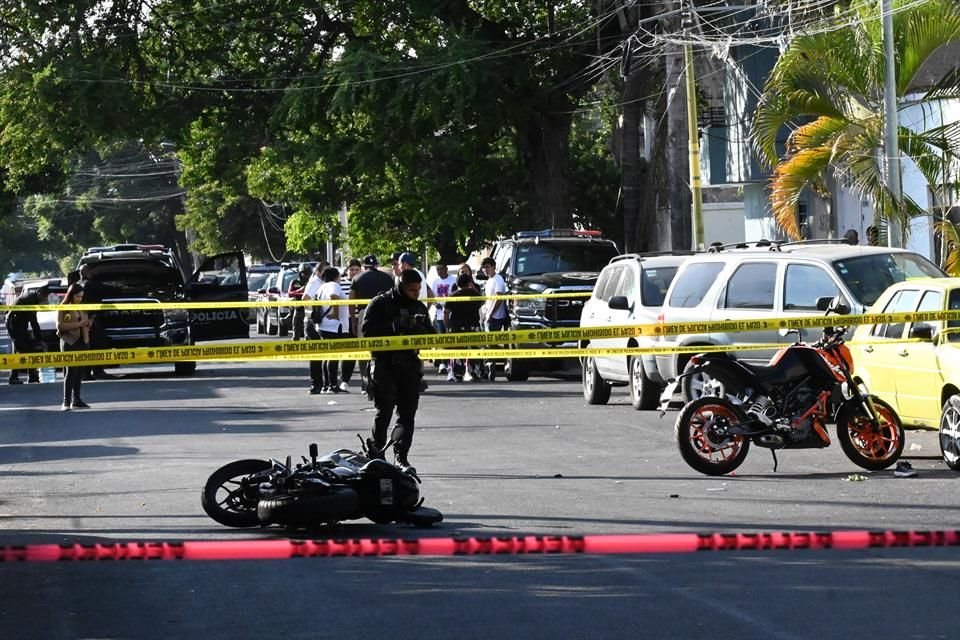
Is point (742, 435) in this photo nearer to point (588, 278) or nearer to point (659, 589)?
point (659, 589)

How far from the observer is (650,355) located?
64.3ft

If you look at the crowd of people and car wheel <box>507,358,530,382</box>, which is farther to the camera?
car wheel <box>507,358,530,382</box>

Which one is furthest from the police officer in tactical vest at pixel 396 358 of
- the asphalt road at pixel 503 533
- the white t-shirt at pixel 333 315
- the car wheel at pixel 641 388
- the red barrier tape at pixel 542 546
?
the white t-shirt at pixel 333 315

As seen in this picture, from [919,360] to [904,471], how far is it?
4.41ft

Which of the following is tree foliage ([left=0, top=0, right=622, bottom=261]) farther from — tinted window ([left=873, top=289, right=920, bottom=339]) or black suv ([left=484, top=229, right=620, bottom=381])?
tinted window ([left=873, top=289, right=920, bottom=339])

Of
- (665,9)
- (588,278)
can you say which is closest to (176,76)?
(665,9)

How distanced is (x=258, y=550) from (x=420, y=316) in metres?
7.02

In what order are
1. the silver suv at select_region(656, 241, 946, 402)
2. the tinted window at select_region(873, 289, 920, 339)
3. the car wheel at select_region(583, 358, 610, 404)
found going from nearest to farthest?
the tinted window at select_region(873, 289, 920, 339), the silver suv at select_region(656, 241, 946, 402), the car wheel at select_region(583, 358, 610, 404)

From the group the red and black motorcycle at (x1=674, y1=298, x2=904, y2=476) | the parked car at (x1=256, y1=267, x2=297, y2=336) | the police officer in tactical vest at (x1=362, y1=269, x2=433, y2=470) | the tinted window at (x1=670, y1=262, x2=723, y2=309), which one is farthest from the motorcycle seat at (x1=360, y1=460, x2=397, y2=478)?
the parked car at (x1=256, y1=267, x2=297, y2=336)

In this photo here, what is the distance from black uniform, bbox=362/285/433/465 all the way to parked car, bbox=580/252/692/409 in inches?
269

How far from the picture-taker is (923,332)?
550 inches

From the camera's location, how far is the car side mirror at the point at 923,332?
13930 mm

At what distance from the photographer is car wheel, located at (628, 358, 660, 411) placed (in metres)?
19.9

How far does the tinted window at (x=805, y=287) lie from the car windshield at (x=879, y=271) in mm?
202
